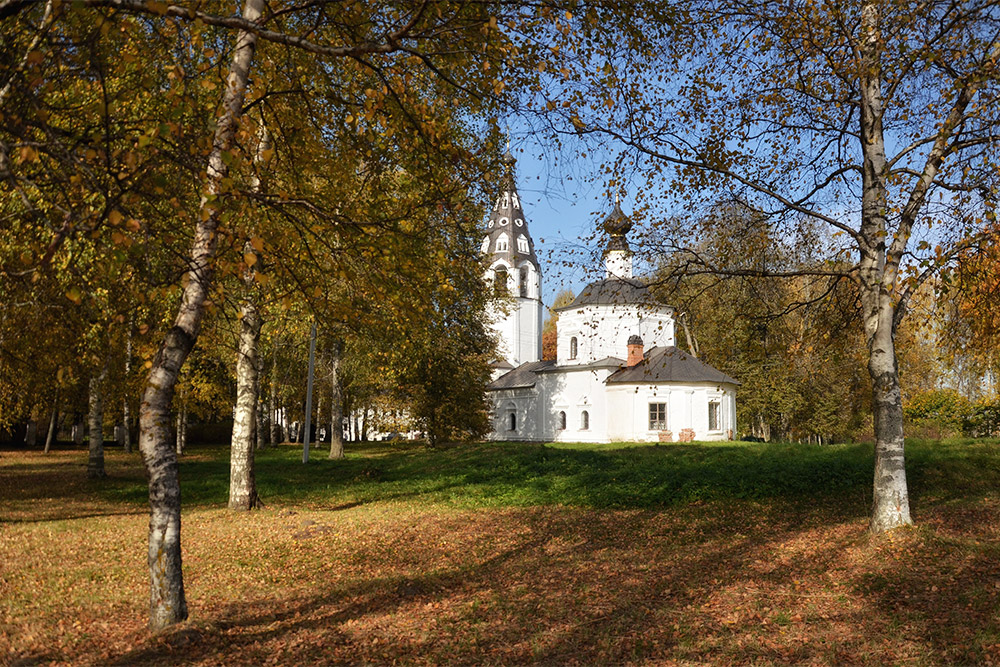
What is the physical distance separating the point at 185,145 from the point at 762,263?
1027cm

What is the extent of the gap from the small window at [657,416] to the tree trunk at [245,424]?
1260 inches

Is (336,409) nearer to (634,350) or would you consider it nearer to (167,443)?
(634,350)

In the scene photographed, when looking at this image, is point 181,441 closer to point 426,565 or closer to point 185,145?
point 426,565

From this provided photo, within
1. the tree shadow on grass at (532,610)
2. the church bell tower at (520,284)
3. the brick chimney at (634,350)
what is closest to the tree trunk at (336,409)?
the tree shadow on grass at (532,610)

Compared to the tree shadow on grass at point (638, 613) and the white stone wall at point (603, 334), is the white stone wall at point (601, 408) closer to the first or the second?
the white stone wall at point (603, 334)

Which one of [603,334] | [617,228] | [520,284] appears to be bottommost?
[617,228]

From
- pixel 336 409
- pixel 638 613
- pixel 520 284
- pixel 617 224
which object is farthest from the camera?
pixel 520 284

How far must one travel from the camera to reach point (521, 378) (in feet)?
170

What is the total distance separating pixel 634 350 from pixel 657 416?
5.14m

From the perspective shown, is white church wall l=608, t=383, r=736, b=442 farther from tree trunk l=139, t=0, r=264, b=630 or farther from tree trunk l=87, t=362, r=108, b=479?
tree trunk l=139, t=0, r=264, b=630

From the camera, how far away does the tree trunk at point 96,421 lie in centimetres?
1831

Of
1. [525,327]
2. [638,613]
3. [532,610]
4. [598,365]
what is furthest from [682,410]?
[532,610]

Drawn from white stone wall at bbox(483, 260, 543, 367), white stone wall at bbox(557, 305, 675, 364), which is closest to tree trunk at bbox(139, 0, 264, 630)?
white stone wall at bbox(557, 305, 675, 364)

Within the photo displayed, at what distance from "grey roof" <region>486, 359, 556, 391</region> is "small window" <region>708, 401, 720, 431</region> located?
38.2 ft
